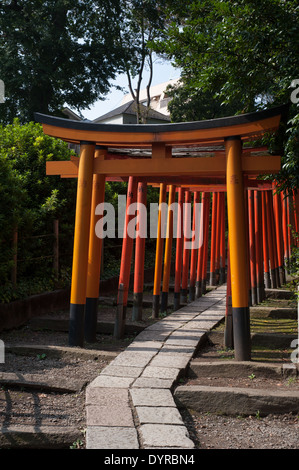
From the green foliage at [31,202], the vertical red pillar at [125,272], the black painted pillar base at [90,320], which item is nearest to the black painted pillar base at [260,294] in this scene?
the vertical red pillar at [125,272]

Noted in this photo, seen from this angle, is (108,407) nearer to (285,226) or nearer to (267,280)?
(267,280)

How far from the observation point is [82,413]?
4.46 m

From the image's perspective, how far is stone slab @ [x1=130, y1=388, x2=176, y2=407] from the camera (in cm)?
454

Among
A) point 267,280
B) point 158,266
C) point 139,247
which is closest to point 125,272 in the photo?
point 139,247

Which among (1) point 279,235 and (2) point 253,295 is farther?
(1) point 279,235

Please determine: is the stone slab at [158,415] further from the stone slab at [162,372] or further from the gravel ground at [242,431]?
the stone slab at [162,372]

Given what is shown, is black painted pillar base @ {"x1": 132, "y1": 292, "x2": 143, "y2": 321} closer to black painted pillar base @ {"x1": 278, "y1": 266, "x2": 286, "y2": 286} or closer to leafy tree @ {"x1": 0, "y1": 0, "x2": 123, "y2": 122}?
black painted pillar base @ {"x1": 278, "y1": 266, "x2": 286, "y2": 286}

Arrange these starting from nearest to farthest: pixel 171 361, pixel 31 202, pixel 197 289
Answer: pixel 171 361 < pixel 31 202 < pixel 197 289

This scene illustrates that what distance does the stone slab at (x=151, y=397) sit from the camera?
14.9 feet

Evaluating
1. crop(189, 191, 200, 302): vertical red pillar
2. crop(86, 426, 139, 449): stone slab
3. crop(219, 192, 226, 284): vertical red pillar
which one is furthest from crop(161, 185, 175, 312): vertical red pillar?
crop(86, 426, 139, 449): stone slab

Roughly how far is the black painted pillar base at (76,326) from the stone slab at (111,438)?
288cm

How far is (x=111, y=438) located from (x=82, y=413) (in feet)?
2.54

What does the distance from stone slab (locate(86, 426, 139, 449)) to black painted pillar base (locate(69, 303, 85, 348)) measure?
2877 millimetres

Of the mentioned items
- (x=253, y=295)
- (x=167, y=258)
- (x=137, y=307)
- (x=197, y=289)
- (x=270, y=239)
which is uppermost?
(x=270, y=239)
